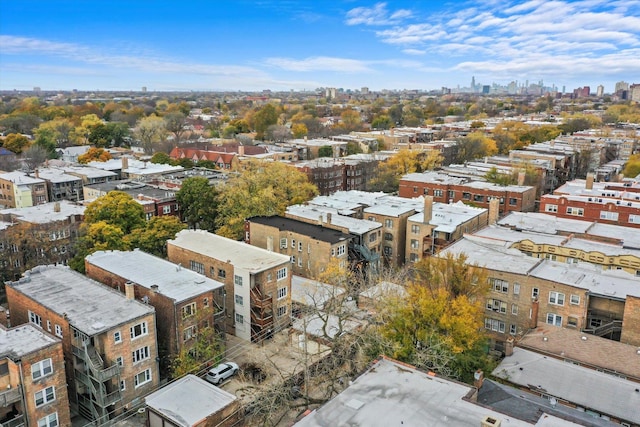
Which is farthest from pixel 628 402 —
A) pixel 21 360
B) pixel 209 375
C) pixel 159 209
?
pixel 159 209

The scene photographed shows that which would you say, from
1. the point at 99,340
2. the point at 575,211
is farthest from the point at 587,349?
the point at 575,211

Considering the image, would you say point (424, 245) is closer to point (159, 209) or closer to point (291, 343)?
point (291, 343)

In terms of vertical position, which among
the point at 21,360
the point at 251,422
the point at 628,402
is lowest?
the point at 251,422

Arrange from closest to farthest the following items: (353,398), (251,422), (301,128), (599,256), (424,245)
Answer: (353,398) < (251,422) < (599,256) < (424,245) < (301,128)

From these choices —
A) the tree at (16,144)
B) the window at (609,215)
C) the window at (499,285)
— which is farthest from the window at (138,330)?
the tree at (16,144)

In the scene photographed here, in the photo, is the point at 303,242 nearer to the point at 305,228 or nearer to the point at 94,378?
the point at 305,228

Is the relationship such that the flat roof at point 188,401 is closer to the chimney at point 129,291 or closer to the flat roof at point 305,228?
the chimney at point 129,291
